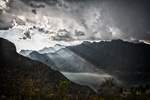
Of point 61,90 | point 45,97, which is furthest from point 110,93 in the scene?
point 61,90


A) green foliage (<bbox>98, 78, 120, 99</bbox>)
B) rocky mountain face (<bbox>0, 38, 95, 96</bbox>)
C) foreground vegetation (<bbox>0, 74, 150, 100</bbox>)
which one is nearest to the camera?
foreground vegetation (<bbox>0, 74, 150, 100</bbox>)

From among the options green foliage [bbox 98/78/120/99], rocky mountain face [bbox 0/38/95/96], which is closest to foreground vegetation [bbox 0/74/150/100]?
green foliage [bbox 98/78/120/99]

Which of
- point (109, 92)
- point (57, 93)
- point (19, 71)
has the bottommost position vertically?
point (109, 92)

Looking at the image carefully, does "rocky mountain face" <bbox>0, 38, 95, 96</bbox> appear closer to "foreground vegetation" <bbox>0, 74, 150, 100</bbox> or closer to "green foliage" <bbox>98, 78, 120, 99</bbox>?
"foreground vegetation" <bbox>0, 74, 150, 100</bbox>

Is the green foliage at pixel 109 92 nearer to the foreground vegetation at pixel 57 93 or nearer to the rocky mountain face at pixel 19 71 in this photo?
the foreground vegetation at pixel 57 93

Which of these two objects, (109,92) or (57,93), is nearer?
(57,93)

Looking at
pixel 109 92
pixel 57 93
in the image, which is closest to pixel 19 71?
pixel 57 93

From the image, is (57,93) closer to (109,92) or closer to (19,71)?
(109,92)

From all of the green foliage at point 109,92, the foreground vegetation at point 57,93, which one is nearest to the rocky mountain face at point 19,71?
the foreground vegetation at point 57,93

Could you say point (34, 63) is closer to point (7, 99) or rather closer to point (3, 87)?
point (3, 87)

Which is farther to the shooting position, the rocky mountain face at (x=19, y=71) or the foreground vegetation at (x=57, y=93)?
the rocky mountain face at (x=19, y=71)

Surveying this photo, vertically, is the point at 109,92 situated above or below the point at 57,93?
below

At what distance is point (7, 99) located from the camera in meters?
56.0

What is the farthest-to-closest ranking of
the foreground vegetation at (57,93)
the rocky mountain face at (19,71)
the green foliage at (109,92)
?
the rocky mountain face at (19,71) → the green foliage at (109,92) → the foreground vegetation at (57,93)
